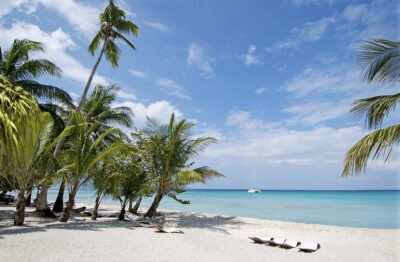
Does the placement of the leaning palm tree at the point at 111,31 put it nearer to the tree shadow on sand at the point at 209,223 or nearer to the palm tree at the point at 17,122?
the tree shadow on sand at the point at 209,223

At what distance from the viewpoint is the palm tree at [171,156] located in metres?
13.8

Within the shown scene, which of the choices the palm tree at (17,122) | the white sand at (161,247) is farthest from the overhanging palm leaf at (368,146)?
the palm tree at (17,122)

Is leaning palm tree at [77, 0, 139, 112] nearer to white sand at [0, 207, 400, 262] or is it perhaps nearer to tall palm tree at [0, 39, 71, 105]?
tall palm tree at [0, 39, 71, 105]

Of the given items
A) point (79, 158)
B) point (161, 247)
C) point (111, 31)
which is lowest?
point (161, 247)

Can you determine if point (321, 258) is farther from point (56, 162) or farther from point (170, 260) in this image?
point (56, 162)

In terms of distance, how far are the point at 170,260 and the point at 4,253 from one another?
3.18 metres

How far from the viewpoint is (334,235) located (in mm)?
10500

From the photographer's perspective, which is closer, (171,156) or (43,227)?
(43,227)

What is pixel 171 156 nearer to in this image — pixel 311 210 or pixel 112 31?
pixel 112 31

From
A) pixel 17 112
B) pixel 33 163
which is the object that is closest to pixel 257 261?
pixel 17 112

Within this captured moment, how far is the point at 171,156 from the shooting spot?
543 inches

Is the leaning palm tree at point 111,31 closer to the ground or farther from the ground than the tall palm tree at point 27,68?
farther from the ground

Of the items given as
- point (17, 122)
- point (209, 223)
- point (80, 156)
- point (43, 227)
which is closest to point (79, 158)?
point (80, 156)

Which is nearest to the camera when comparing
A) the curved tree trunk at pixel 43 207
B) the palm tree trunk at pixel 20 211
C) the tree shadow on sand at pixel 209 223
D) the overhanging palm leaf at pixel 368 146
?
the overhanging palm leaf at pixel 368 146
